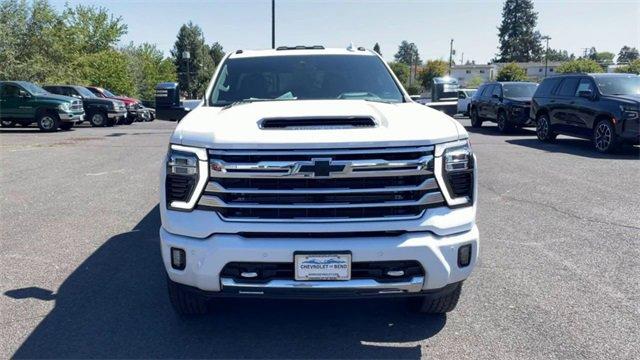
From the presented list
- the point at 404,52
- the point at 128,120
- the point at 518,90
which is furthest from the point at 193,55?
the point at 404,52

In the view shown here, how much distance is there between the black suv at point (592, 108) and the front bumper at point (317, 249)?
34.8 feet

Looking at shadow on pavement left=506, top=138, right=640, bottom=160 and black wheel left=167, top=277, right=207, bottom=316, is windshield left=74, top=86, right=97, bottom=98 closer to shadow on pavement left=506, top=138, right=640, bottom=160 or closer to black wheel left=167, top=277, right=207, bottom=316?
shadow on pavement left=506, top=138, right=640, bottom=160

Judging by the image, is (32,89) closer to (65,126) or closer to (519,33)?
(65,126)

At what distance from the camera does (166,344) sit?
3529 mm

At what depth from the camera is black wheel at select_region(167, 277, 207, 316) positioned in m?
3.64

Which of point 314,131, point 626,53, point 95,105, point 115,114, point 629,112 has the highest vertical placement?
point 626,53

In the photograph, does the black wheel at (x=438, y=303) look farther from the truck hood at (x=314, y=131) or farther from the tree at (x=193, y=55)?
the tree at (x=193, y=55)

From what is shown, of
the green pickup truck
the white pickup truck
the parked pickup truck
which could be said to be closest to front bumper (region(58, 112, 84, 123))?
the green pickup truck

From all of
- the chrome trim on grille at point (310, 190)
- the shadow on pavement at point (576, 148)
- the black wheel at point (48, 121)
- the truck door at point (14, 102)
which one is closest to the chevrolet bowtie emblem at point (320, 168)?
the chrome trim on grille at point (310, 190)

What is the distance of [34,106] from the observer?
20.2 metres

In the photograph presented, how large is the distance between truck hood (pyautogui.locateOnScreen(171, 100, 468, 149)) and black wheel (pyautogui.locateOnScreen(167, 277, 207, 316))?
100 centimetres

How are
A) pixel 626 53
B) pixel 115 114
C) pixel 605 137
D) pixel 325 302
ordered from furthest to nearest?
pixel 626 53
pixel 115 114
pixel 605 137
pixel 325 302

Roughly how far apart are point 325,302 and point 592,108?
1106 centimetres

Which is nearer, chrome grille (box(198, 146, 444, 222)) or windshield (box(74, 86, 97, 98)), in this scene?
chrome grille (box(198, 146, 444, 222))
